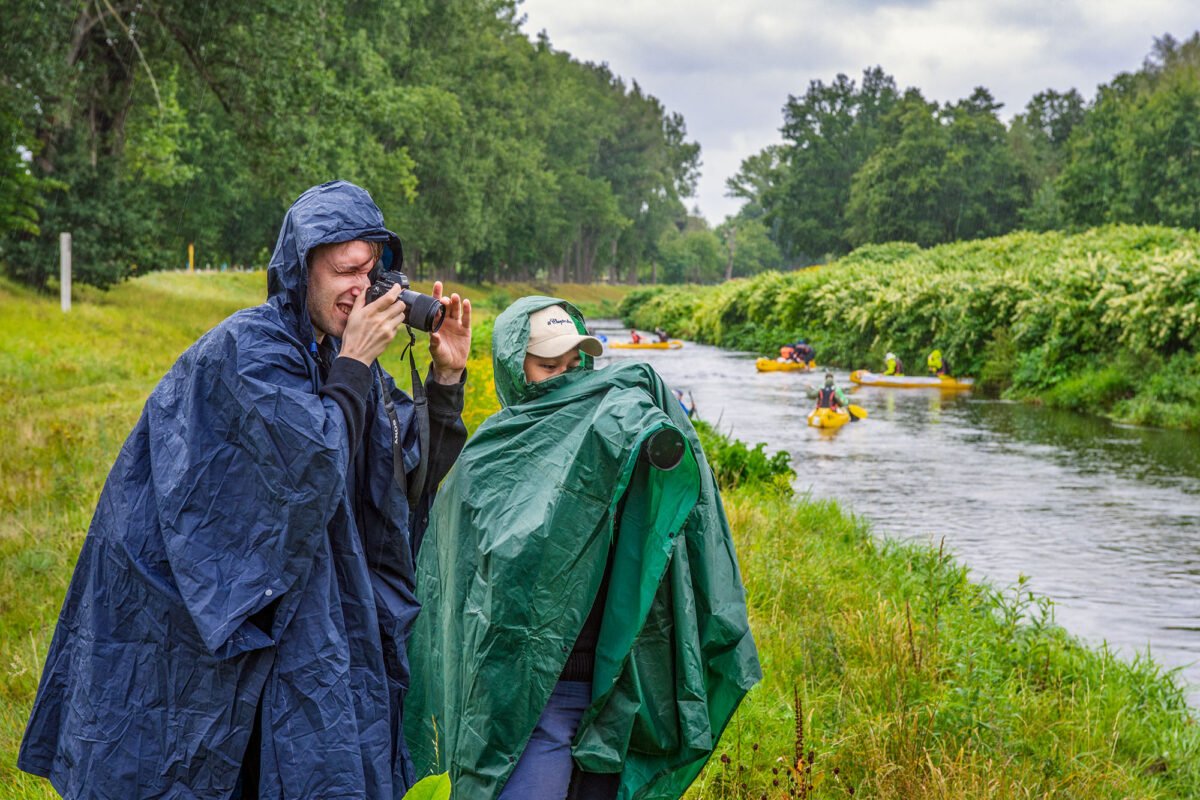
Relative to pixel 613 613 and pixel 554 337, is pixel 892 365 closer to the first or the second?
pixel 554 337

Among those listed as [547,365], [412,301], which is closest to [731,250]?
[547,365]

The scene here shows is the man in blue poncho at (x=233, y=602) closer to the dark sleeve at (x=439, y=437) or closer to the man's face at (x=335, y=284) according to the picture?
the man's face at (x=335, y=284)

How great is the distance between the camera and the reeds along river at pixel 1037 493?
815cm

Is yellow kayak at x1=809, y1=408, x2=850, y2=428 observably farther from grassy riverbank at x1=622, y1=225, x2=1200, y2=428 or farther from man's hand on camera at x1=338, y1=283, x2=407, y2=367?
man's hand on camera at x1=338, y1=283, x2=407, y2=367

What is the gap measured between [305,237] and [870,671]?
12.0ft

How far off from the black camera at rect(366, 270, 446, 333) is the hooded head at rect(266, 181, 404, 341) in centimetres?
11

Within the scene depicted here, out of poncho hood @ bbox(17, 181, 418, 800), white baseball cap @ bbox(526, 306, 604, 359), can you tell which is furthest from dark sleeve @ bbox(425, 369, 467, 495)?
poncho hood @ bbox(17, 181, 418, 800)

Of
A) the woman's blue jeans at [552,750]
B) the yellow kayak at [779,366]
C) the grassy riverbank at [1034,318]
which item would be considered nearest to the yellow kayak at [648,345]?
the grassy riverbank at [1034,318]

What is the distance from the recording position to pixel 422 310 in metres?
2.60

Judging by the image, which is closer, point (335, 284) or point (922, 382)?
point (335, 284)

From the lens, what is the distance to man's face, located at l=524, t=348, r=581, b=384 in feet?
9.71

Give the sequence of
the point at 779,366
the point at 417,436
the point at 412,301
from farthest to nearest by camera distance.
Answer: the point at 779,366 → the point at 417,436 → the point at 412,301

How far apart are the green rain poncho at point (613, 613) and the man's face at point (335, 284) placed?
0.61 meters

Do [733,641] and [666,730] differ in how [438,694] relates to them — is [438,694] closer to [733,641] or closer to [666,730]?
[666,730]
